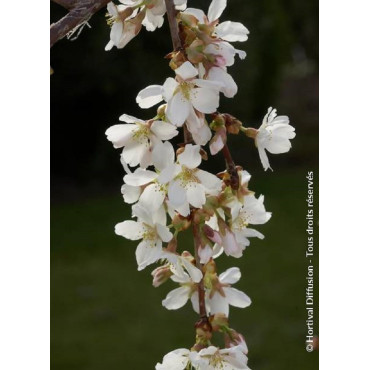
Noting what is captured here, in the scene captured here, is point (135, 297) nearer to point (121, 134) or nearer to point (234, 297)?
point (234, 297)

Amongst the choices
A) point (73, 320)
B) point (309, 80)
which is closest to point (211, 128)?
point (309, 80)

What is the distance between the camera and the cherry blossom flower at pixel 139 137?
2.44ft

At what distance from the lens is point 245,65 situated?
2951 mm

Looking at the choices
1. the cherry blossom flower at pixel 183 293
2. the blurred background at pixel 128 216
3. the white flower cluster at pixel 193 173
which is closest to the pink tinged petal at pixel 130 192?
the white flower cluster at pixel 193 173

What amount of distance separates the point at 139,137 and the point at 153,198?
0.21ft

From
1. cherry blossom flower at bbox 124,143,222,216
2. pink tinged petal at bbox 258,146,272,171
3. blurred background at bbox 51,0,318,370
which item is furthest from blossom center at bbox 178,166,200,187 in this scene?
blurred background at bbox 51,0,318,370

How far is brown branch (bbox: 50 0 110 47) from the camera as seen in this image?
77cm

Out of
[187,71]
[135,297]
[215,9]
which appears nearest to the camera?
[187,71]

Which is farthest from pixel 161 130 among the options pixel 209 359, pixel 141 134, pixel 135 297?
pixel 135 297

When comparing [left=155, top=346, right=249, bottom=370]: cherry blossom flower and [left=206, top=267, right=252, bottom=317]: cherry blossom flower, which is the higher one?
[left=206, top=267, right=252, bottom=317]: cherry blossom flower

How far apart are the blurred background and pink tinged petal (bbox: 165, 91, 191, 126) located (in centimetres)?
127

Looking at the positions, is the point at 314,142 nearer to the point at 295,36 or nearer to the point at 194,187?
the point at 295,36

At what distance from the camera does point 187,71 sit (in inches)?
28.0

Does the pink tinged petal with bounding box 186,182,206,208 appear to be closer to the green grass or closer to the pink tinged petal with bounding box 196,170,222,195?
the pink tinged petal with bounding box 196,170,222,195
